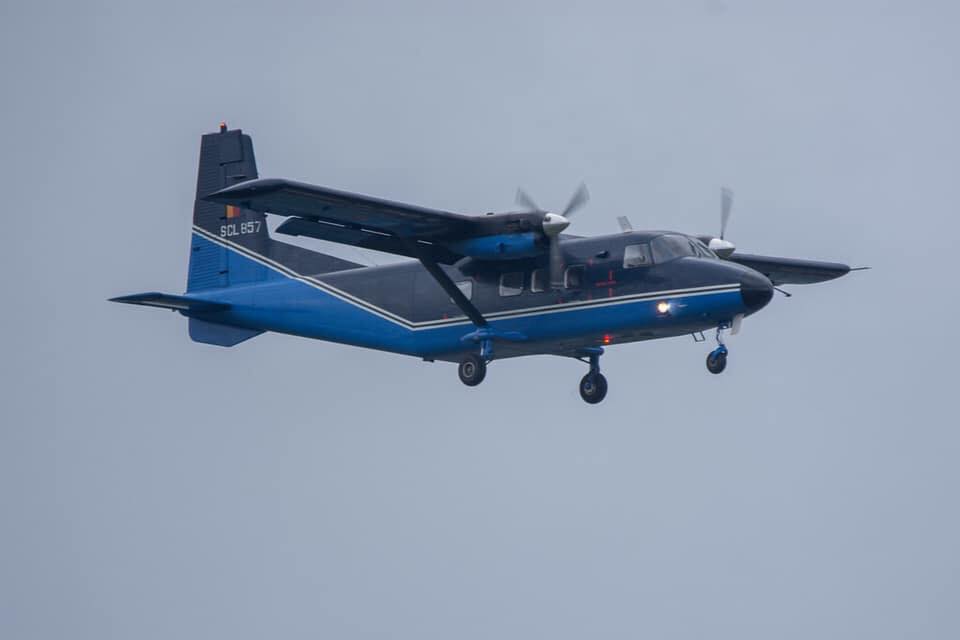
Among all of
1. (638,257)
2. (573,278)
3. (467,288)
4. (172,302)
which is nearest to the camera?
(638,257)

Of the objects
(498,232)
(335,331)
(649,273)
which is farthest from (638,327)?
(335,331)

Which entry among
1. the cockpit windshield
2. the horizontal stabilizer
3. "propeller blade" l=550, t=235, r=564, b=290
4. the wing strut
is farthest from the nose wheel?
the horizontal stabilizer

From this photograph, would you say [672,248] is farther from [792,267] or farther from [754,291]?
[792,267]

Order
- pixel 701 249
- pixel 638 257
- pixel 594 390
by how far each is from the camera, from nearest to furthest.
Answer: pixel 638 257, pixel 701 249, pixel 594 390

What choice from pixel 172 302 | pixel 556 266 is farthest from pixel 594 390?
pixel 172 302

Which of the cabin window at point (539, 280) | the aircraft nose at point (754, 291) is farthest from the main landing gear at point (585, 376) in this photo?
the aircraft nose at point (754, 291)

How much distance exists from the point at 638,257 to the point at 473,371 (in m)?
3.71

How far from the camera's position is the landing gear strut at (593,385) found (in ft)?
111

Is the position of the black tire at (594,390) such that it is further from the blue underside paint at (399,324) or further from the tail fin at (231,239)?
the tail fin at (231,239)

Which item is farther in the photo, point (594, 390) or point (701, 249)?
point (594, 390)

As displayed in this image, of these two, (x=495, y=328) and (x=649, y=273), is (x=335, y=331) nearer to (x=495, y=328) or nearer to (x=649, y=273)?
(x=495, y=328)

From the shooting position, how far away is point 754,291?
102 ft

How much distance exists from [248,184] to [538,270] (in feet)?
18.4

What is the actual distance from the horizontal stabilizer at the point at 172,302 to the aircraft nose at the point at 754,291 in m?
10.7
